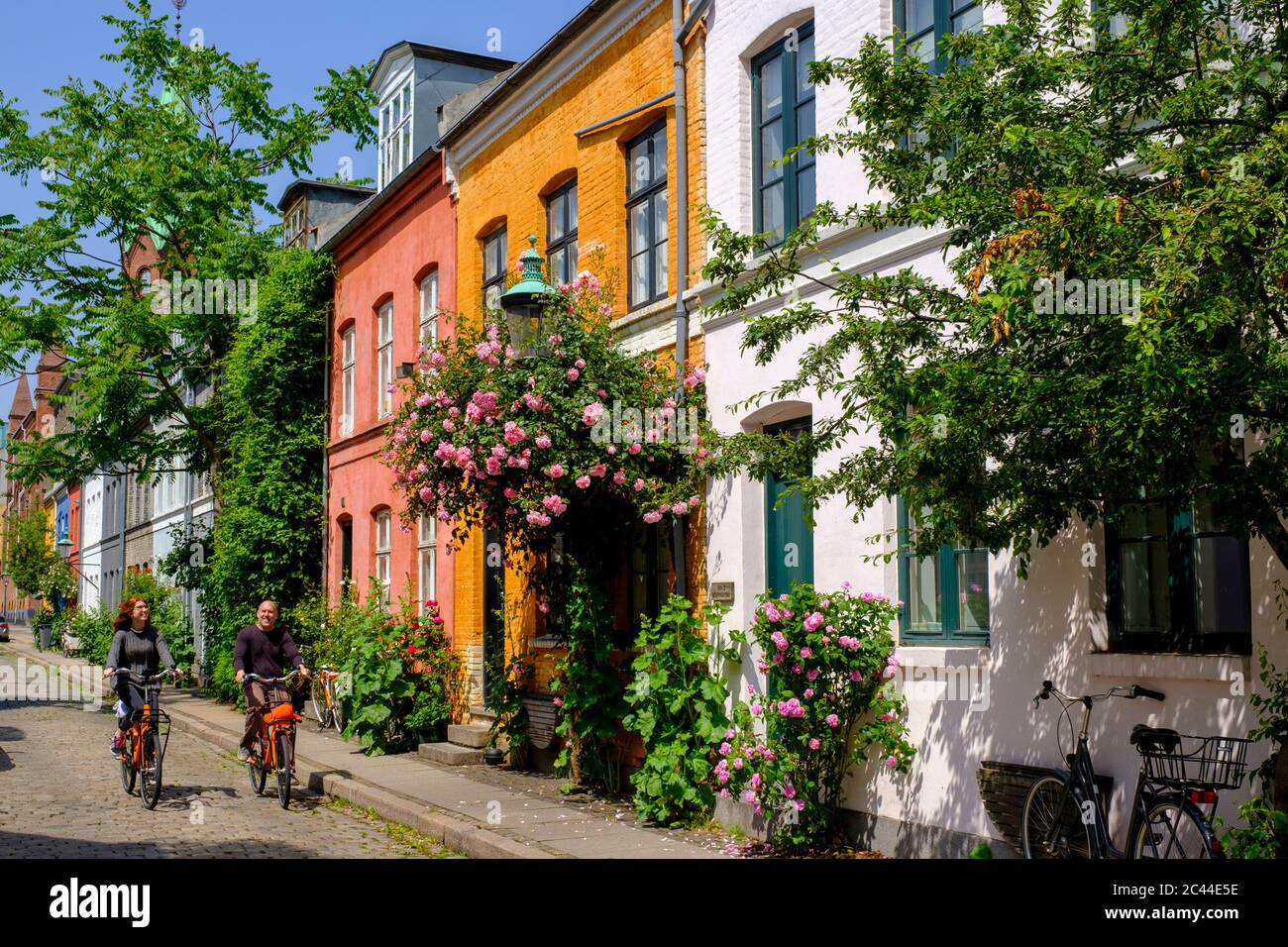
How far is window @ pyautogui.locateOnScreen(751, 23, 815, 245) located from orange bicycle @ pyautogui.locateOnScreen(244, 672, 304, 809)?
6.07m

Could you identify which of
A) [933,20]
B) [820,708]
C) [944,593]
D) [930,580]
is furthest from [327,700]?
[933,20]

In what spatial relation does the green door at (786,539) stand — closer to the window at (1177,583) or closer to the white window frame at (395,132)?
the window at (1177,583)

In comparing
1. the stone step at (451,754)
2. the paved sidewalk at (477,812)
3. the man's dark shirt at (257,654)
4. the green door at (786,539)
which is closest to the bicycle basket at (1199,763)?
the paved sidewalk at (477,812)

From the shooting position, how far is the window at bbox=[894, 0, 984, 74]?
8578 mm

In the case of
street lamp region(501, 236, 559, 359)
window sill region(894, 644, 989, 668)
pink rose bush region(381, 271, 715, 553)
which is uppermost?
street lamp region(501, 236, 559, 359)

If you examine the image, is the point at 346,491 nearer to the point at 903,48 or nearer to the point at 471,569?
the point at 471,569

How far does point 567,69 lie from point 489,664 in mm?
6629

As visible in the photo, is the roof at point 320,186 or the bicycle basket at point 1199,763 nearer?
the bicycle basket at point 1199,763

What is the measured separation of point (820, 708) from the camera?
8.91 meters

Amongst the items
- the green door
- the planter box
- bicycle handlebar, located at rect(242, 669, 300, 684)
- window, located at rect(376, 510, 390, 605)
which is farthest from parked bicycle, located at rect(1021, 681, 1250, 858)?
window, located at rect(376, 510, 390, 605)

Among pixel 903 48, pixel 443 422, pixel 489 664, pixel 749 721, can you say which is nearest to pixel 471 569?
pixel 489 664

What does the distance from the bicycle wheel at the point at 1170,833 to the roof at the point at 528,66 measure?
9.64m

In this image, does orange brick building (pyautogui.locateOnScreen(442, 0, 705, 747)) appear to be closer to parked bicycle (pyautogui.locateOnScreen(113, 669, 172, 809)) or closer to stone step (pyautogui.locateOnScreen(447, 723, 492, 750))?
stone step (pyautogui.locateOnScreen(447, 723, 492, 750))

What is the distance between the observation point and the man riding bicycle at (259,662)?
12.2 meters
